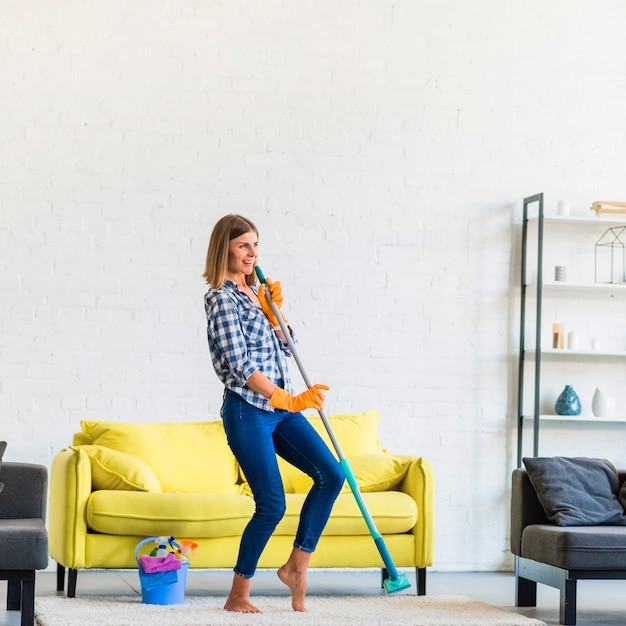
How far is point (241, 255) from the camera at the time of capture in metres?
3.78

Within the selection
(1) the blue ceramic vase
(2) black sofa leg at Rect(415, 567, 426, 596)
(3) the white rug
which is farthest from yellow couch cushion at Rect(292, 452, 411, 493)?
(1) the blue ceramic vase

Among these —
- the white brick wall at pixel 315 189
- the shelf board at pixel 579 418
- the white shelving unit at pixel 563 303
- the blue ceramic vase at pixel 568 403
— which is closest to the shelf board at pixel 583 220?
the white shelving unit at pixel 563 303

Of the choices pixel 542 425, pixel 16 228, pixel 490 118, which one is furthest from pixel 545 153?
pixel 16 228

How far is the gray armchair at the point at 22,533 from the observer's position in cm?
337

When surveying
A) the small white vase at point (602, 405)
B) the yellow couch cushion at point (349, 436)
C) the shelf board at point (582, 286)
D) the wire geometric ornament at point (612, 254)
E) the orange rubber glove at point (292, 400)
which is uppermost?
the wire geometric ornament at point (612, 254)

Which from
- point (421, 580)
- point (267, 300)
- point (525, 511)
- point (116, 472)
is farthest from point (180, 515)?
point (525, 511)

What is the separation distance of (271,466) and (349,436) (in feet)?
4.39

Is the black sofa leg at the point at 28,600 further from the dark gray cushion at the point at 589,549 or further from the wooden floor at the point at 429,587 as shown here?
the dark gray cushion at the point at 589,549

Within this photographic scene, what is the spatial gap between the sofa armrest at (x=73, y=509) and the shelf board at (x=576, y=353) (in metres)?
2.59

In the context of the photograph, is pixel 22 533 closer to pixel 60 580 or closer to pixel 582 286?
pixel 60 580

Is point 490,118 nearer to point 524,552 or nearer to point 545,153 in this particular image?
point 545,153

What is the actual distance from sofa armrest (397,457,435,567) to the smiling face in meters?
1.27

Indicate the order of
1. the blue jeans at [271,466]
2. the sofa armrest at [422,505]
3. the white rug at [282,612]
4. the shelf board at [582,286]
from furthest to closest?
the shelf board at [582,286] → the sofa armrest at [422,505] → the blue jeans at [271,466] → the white rug at [282,612]

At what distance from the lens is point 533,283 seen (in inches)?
224
